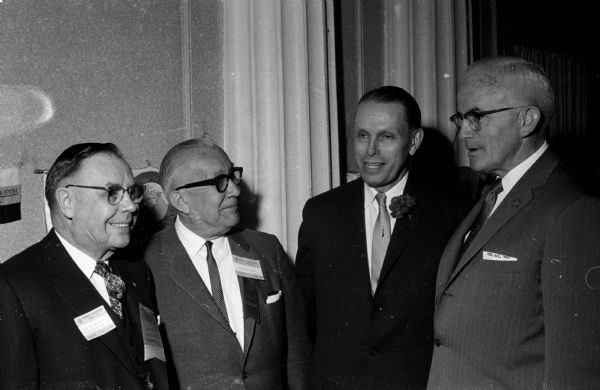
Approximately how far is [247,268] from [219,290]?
0.57ft

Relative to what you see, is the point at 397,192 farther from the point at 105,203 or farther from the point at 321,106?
the point at 105,203

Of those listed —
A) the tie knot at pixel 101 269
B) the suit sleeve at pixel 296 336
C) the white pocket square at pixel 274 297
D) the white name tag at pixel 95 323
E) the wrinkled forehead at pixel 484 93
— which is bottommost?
the suit sleeve at pixel 296 336

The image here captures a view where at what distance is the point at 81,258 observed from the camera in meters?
2.67

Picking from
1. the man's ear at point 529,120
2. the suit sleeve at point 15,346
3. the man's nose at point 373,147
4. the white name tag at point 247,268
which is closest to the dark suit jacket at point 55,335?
the suit sleeve at point 15,346

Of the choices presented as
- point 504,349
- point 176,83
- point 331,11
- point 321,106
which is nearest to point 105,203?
point 176,83

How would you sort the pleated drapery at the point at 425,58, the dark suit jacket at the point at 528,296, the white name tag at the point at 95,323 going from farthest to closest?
the pleated drapery at the point at 425,58, the white name tag at the point at 95,323, the dark suit jacket at the point at 528,296

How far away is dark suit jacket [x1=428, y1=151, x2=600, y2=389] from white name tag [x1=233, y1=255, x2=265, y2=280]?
33.5 inches

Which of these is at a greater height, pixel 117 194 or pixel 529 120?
pixel 529 120

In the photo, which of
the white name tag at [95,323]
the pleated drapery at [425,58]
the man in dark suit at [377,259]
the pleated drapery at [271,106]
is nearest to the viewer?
the white name tag at [95,323]

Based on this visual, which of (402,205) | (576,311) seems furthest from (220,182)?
(576,311)

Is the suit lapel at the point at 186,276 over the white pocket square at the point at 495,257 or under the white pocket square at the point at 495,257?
under

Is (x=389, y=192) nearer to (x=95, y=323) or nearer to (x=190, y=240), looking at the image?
(x=190, y=240)

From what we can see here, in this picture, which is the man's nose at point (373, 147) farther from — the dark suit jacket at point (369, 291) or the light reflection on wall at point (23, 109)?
the light reflection on wall at point (23, 109)

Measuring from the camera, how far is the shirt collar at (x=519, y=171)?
2816 millimetres
